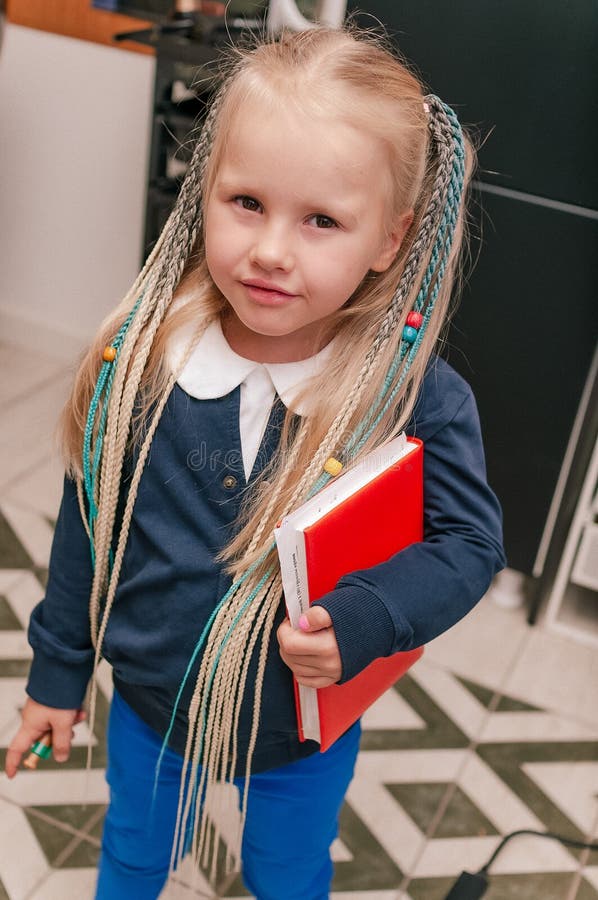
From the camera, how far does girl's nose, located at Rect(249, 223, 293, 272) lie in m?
0.77

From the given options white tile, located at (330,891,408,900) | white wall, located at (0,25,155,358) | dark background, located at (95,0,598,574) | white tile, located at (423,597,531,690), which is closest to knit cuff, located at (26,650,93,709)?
white tile, located at (330,891,408,900)

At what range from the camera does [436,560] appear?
876 millimetres

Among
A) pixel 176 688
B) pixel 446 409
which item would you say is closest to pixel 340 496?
pixel 446 409

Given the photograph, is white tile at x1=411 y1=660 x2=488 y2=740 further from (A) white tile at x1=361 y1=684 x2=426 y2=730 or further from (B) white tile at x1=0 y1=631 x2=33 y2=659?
(B) white tile at x1=0 y1=631 x2=33 y2=659

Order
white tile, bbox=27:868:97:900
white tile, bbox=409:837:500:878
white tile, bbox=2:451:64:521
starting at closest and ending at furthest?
white tile, bbox=27:868:97:900
white tile, bbox=409:837:500:878
white tile, bbox=2:451:64:521

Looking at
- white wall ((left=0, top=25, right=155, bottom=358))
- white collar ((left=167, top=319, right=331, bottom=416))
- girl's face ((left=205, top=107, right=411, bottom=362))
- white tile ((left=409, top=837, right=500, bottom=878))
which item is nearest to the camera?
girl's face ((left=205, top=107, right=411, bottom=362))

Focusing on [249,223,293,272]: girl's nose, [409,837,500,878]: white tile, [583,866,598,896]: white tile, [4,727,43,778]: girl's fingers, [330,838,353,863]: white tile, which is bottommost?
[330,838,353,863]: white tile

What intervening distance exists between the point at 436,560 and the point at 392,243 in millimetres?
265

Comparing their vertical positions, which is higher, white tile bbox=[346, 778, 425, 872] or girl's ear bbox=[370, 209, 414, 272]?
girl's ear bbox=[370, 209, 414, 272]

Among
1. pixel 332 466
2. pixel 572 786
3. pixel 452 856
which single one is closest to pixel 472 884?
pixel 452 856

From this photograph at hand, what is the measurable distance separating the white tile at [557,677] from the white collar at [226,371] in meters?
1.08

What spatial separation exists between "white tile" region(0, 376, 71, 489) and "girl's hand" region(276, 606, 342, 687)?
4.35 feet

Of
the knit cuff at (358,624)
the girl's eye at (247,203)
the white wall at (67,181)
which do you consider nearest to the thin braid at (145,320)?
the girl's eye at (247,203)

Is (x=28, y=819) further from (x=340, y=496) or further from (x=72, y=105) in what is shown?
(x=72, y=105)
